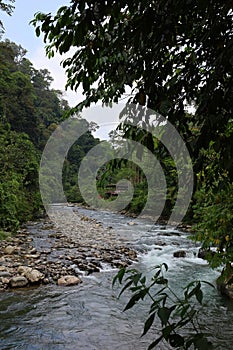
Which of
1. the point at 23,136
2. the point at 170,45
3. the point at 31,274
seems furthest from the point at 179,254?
the point at 23,136

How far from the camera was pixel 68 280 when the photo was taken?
207 inches

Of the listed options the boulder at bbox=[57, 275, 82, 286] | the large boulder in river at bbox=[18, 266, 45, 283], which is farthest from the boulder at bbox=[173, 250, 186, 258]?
the large boulder in river at bbox=[18, 266, 45, 283]

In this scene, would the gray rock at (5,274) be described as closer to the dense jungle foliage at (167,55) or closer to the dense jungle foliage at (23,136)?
the dense jungle foliage at (23,136)

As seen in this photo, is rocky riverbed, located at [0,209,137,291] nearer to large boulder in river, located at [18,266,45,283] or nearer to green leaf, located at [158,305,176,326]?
large boulder in river, located at [18,266,45,283]

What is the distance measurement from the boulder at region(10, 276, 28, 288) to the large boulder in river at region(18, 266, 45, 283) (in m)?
0.13

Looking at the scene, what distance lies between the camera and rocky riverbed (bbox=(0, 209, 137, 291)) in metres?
5.27

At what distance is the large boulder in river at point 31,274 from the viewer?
17.0 feet

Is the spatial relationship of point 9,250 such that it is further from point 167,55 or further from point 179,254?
point 167,55

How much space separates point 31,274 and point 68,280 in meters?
0.65

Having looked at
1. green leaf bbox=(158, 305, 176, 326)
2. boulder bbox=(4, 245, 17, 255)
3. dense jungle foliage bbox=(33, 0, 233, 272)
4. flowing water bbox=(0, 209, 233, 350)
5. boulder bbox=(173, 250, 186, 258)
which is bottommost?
flowing water bbox=(0, 209, 233, 350)

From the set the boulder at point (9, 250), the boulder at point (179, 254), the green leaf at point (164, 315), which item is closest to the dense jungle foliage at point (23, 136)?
the boulder at point (9, 250)

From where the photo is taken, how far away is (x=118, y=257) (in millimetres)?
7148

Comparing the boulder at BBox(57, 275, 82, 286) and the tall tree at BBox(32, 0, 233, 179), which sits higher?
the tall tree at BBox(32, 0, 233, 179)

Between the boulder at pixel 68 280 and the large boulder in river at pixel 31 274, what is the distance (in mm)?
332
